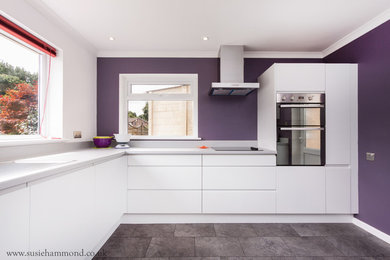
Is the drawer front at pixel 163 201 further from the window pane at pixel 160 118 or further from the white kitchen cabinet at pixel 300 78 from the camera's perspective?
the white kitchen cabinet at pixel 300 78

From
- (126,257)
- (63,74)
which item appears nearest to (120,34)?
(63,74)

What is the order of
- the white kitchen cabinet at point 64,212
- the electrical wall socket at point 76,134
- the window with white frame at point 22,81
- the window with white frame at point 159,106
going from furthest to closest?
the window with white frame at point 159,106
the electrical wall socket at point 76,134
the window with white frame at point 22,81
the white kitchen cabinet at point 64,212

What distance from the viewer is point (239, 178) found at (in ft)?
8.00

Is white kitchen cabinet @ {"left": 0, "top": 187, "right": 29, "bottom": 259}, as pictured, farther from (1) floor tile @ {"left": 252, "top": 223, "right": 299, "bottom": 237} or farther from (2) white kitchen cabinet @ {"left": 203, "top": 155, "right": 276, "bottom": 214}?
(1) floor tile @ {"left": 252, "top": 223, "right": 299, "bottom": 237}

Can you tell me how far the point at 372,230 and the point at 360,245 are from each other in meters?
0.38

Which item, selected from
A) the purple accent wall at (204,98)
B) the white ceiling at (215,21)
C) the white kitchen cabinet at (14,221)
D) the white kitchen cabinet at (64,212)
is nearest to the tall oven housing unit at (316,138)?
the white ceiling at (215,21)

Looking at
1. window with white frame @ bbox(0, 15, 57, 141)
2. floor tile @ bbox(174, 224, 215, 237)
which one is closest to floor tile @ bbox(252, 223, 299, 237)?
floor tile @ bbox(174, 224, 215, 237)

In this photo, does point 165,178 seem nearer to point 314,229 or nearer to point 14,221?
point 14,221

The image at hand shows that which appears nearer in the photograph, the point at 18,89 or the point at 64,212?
the point at 64,212

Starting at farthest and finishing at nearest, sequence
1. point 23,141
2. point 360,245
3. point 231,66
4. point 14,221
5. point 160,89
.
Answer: point 160,89, point 231,66, point 360,245, point 23,141, point 14,221

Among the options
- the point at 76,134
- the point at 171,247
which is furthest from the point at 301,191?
the point at 76,134

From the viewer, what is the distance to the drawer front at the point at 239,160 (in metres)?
2.45

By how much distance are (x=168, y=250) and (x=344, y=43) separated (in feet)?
10.4

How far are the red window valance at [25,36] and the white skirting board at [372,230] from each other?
12.9 ft
